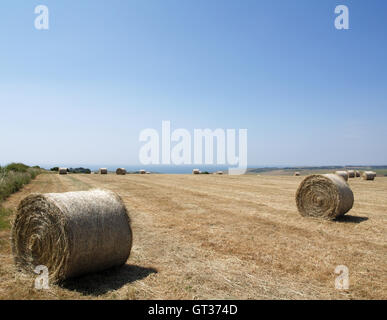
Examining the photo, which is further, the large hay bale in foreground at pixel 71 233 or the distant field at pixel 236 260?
the large hay bale in foreground at pixel 71 233

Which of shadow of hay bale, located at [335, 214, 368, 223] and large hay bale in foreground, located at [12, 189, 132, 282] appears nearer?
large hay bale in foreground, located at [12, 189, 132, 282]

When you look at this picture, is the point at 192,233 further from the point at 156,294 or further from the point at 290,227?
the point at 156,294

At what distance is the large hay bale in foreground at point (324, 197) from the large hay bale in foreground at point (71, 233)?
7972 millimetres

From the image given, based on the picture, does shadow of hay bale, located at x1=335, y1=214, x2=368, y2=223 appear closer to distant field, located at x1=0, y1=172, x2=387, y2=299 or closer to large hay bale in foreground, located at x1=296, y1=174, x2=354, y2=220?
distant field, located at x1=0, y1=172, x2=387, y2=299

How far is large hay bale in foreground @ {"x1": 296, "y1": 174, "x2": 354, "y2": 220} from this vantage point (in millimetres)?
11758

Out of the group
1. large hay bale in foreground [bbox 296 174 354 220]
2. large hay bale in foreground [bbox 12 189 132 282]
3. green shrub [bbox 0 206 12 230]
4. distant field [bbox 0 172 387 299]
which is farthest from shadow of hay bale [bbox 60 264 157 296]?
large hay bale in foreground [bbox 296 174 354 220]

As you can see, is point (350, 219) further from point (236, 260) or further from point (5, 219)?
point (5, 219)

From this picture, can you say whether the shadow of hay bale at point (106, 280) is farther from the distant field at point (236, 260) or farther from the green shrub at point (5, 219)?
the green shrub at point (5, 219)

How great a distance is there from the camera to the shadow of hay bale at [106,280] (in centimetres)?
540

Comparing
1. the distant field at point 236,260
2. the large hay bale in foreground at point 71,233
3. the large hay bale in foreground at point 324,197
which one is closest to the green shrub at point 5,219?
the distant field at point 236,260

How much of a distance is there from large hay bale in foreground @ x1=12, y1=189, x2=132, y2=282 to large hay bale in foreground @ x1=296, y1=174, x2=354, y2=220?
7.97 meters

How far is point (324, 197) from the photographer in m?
12.1

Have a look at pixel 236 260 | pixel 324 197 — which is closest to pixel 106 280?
pixel 236 260

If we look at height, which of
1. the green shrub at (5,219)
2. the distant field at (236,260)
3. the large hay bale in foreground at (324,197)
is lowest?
the distant field at (236,260)
